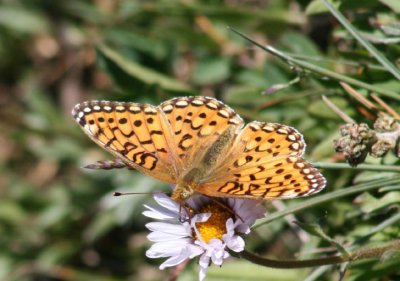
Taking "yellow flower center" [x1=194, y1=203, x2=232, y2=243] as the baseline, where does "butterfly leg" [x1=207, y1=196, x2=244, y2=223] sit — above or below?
above

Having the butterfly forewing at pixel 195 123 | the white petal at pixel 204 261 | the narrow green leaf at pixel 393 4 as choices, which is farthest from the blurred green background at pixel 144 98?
the white petal at pixel 204 261

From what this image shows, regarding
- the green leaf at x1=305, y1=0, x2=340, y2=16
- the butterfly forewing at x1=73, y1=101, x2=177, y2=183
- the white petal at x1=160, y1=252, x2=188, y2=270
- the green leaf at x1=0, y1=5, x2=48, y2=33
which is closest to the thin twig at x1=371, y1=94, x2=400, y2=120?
the green leaf at x1=305, y1=0, x2=340, y2=16

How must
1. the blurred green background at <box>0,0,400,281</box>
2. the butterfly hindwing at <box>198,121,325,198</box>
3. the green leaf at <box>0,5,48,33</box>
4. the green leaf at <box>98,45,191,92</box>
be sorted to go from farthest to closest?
the green leaf at <box>0,5,48,33</box> < the green leaf at <box>98,45,191,92</box> < the blurred green background at <box>0,0,400,281</box> < the butterfly hindwing at <box>198,121,325,198</box>

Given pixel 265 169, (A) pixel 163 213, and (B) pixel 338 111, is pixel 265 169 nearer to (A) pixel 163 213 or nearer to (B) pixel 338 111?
(A) pixel 163 213

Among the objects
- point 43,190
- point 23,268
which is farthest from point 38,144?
point 23,268

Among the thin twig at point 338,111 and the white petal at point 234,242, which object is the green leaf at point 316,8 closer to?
the thin twig at point 338,111

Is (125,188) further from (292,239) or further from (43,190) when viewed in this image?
(43,190)

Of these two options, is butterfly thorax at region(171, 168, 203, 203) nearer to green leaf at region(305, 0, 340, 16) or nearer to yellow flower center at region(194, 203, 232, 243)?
yellow flower center at region(194, 203, 232, 243)
